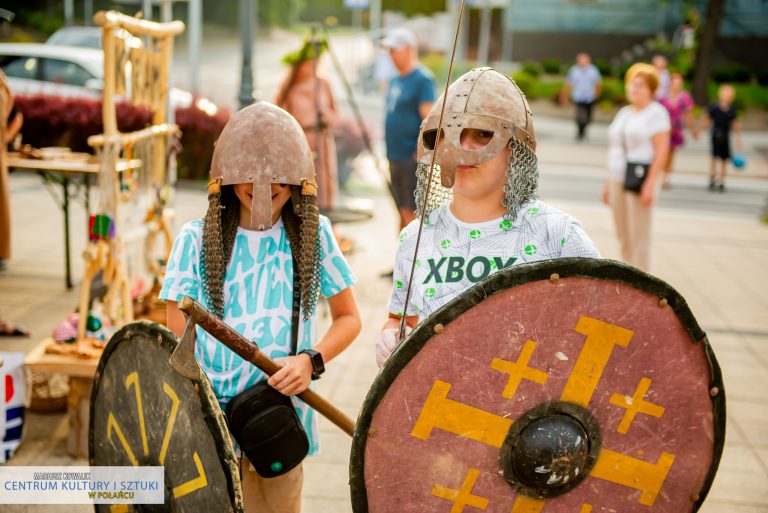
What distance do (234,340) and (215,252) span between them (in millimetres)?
318

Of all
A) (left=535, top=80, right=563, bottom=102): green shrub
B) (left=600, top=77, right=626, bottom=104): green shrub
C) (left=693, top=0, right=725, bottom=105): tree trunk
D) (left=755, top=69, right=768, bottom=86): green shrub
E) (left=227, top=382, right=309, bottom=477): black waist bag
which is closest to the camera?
(left=227, top=382, right=309, bottom=477): black waist bag

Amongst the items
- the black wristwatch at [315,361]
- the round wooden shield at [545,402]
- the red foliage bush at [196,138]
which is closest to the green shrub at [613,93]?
the red foliage bush at [196,138]

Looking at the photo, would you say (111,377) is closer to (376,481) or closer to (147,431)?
(147,431)

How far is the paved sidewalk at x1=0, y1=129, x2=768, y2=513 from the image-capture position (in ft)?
13.0

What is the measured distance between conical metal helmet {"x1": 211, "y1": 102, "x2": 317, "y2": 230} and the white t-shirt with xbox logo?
0.43 metres

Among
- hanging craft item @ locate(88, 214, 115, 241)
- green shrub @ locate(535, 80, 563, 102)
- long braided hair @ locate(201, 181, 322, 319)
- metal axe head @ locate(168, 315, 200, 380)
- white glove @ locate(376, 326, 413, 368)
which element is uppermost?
long braided hair @ locate(201, 181, 322, 319)

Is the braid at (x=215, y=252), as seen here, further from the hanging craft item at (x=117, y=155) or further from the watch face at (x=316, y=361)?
the hanging craft item at (x=117, y=155)

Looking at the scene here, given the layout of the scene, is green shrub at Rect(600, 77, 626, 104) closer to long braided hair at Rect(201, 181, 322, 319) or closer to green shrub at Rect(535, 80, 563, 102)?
green shrub at Rect(535, 80, 563, 102)

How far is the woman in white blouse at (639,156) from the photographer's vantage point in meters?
6.21

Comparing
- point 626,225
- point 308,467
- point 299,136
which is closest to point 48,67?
point 626,225

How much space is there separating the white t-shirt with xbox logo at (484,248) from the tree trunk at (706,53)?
24.3 meters

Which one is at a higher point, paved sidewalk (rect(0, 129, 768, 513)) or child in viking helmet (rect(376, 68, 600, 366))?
child in viking helmet (rect(376, 68, 600, 366))

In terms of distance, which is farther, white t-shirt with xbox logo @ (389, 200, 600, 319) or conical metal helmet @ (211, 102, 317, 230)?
conical metal helmet @ (211, 102, 317, 230)

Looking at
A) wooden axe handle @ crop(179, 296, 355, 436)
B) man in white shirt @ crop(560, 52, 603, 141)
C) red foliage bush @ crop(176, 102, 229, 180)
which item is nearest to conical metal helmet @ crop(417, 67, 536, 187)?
wooden axe handle @ crop(179, 296, 355, 436)
